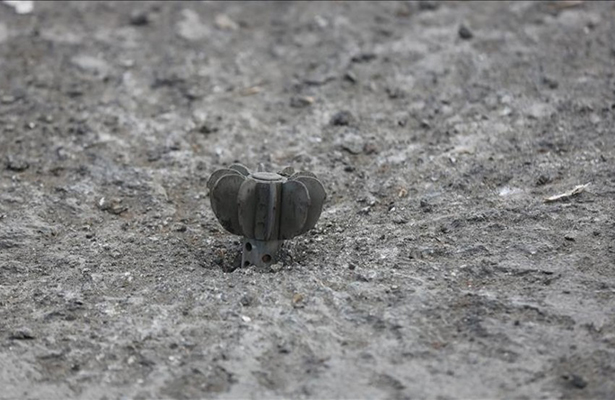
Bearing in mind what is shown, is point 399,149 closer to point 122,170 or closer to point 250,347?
point 122,170

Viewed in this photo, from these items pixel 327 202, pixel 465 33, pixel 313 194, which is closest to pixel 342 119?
pixel 327 202

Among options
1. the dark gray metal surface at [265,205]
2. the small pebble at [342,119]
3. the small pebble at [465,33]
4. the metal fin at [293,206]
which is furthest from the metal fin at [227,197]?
the small pebble at [465,33]

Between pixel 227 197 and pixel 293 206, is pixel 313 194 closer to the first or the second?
pixel 293 206

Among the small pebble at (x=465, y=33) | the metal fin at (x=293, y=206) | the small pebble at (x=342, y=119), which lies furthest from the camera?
the small pebble at (x=465, y=33)

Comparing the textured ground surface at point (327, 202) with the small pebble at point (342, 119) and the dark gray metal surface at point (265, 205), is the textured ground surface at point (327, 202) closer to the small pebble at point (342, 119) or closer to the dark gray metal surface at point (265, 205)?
the small pebble at point (342, 119)

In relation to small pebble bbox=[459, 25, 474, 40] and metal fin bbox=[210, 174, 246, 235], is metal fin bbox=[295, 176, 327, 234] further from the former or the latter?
small pebble bbox=[459, 25, 474, 40]

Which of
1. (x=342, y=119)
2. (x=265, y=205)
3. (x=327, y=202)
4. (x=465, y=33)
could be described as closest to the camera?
(x=265, y=205)

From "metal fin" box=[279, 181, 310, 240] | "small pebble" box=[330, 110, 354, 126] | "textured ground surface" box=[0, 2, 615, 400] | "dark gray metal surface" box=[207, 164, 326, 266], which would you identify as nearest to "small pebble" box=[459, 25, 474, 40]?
"textured ground surface" box=[0, 2, 615, 400]

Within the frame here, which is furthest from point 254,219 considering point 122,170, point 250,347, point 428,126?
point 428,126
